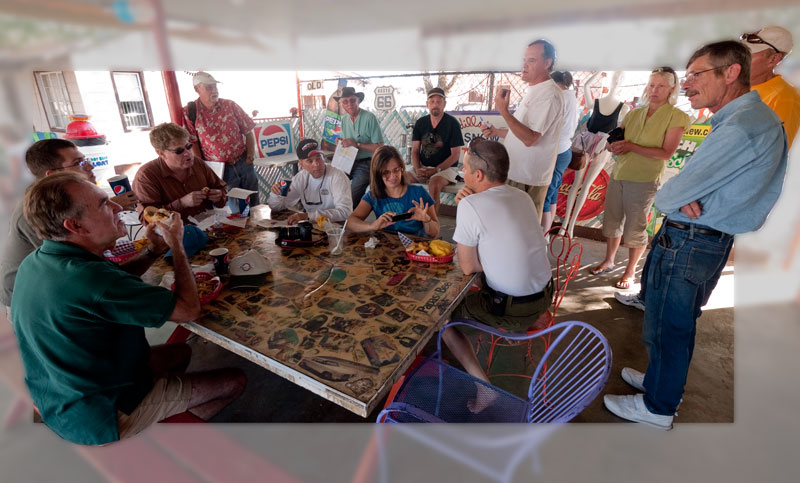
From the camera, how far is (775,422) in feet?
6.97

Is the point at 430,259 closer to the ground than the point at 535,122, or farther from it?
closer to the ground

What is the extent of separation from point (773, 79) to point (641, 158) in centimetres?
117

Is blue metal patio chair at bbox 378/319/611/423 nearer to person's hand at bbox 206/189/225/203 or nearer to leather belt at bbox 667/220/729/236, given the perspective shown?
leather belt at bbox 667/220/729/236

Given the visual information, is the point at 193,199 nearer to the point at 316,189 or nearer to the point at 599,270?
the point at 316,189

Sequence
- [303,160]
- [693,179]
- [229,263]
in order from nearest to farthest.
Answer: [693,179]
[229,263]
[303,160]

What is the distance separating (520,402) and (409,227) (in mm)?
1449

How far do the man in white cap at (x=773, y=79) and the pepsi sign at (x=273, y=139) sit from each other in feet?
20.1

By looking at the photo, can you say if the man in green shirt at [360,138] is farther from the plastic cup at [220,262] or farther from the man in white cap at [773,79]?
the man in white cap at [773,79]

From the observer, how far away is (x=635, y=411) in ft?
7.01

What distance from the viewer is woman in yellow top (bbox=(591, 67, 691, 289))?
299 centimetres

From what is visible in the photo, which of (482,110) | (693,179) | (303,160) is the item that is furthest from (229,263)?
(482,110)

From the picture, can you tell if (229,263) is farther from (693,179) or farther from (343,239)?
Answer: (693,179)

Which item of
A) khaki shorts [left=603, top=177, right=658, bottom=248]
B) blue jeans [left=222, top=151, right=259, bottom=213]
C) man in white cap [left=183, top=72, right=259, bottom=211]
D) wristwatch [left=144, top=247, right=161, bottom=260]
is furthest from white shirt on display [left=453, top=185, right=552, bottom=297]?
man in white cap [left=183, top=72, right=259, bottom=211]

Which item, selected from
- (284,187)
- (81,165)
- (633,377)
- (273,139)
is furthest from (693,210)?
(273,139)
